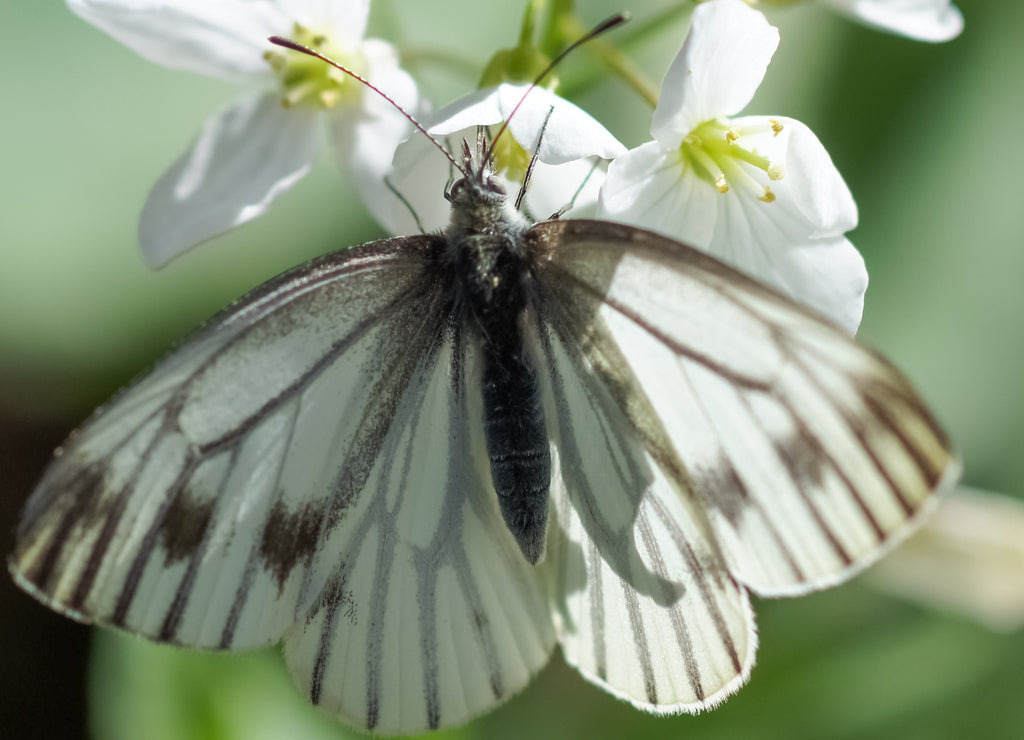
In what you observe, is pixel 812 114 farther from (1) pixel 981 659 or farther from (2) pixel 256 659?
(2) pixel 256 659

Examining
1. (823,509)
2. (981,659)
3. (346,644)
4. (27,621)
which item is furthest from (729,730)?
(27,621)

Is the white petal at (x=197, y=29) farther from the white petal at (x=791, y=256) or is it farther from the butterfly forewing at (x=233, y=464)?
the white petal at (x=791, y=256)

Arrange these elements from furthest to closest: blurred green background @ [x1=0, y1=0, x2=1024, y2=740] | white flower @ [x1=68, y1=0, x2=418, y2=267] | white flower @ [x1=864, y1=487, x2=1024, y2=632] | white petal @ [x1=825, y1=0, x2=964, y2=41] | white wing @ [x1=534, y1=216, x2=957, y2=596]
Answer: blurred green background @ [x1=0, y1=0, x2=1024, y2=740]
white flower @ [x1=864, y1=487, x2=1024, y2=632]
white petal @ [x1=825, y1=0, x2=964, y2=41]
white flower @ [x1=68, y1=0, x2=418, y2=267]
white wing @ [x1=534, y1=216, x2=957, y2=596]

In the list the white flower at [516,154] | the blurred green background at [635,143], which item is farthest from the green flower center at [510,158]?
the blurred green background at [635,143]

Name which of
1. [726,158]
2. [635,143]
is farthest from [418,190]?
[635,143]

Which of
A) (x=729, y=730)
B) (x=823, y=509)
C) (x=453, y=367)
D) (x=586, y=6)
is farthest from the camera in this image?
(x=586, y=6)

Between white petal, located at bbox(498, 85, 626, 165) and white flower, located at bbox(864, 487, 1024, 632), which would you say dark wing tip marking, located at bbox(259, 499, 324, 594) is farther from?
white flower, located at bbox(864, 487, 1024, 632)

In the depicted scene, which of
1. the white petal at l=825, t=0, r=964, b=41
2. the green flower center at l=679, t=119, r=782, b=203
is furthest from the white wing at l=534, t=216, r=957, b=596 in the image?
the white petal at l=825, t=0, r=964, b=41
